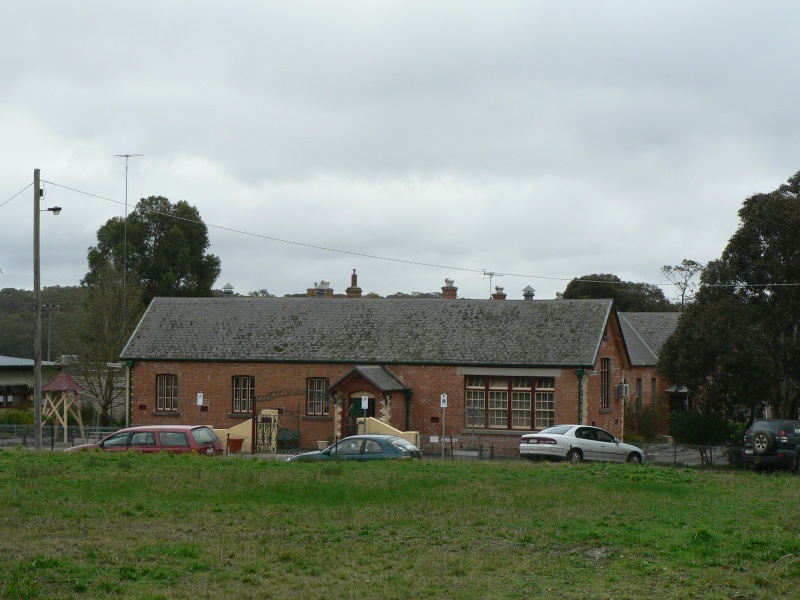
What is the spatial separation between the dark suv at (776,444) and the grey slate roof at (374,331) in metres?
9.98

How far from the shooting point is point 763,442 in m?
27.5

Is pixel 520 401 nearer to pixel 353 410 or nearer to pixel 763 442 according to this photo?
pixel 353 410

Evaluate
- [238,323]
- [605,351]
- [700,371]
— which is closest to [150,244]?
[238,323]

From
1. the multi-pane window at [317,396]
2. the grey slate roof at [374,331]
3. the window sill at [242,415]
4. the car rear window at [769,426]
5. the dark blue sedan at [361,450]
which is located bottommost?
the dark blue sedan at [361,450]

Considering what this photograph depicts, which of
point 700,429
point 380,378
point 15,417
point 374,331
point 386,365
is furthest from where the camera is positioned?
point 15,417

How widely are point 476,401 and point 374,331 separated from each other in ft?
17.7

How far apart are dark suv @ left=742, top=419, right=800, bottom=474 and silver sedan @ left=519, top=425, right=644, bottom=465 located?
13.6ft

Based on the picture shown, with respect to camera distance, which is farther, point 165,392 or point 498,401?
point 165,392

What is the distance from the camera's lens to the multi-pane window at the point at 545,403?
37938 mm

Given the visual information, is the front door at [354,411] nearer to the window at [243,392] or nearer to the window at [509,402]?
the window at [509,402]

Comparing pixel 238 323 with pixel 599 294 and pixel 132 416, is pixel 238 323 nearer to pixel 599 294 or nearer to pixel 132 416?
pixel 132 416

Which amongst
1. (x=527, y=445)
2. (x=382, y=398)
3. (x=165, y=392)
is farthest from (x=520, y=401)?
(x=165, y=392)

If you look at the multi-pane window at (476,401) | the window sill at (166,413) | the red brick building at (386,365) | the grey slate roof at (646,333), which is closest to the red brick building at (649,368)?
the grey slate roof at (646,333)

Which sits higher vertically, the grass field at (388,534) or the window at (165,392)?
the window at (165,392)
